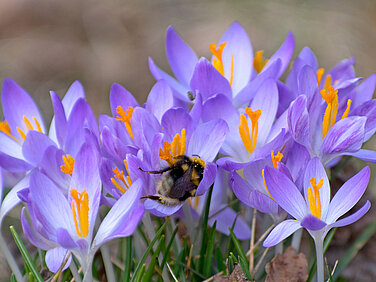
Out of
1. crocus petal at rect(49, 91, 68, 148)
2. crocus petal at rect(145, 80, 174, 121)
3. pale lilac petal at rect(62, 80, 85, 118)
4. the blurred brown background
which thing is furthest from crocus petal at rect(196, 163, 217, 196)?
the blurred brown background

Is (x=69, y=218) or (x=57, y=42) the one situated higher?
(x=69, y=218)

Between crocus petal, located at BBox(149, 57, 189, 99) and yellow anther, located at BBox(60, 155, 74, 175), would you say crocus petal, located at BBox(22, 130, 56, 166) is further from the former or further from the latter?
crocus petal, located at BBox(149, 57, 189, 99)

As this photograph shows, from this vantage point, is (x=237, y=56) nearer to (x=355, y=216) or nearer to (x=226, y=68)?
(x=226, y=68)

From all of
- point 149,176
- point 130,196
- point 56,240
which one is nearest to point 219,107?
point 149,176

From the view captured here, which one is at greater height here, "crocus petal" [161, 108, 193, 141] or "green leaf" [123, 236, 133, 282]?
"crocus petal" [161, 108, 193, 141]

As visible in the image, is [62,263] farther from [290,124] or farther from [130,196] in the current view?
[290,124]
